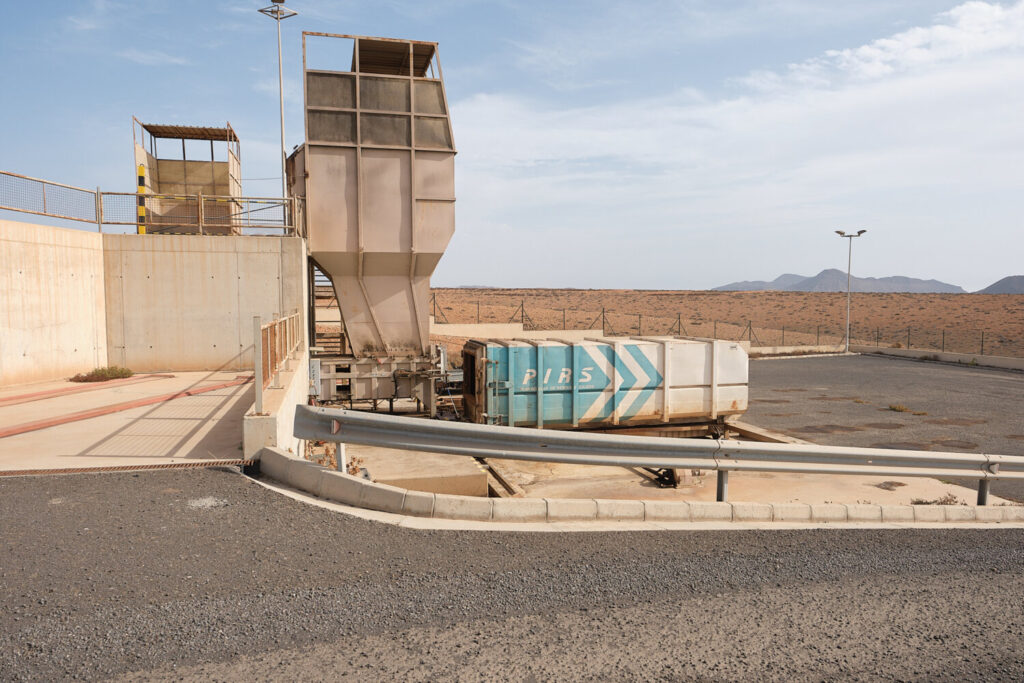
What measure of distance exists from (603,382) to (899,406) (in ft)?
35.5

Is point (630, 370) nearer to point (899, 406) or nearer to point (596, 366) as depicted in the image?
point (596, 366)

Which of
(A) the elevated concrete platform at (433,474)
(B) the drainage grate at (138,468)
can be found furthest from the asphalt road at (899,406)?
(B) the drainage grate at (138,468)

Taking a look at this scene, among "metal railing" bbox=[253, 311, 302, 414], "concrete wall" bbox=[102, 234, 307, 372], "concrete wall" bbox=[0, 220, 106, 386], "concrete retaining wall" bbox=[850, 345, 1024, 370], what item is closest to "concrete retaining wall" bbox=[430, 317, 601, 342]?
"concrete wall" bbox=[102, 234, 307, 372]

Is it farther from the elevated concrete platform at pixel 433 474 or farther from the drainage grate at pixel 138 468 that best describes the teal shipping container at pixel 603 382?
the drainage grate at pixel 138 468

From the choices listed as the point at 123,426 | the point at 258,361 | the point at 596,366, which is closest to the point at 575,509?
the point at 258,361

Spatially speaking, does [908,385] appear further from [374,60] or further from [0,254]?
[0,254]

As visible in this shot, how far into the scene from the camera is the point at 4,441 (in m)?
8.12

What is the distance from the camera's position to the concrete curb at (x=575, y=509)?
592 cm

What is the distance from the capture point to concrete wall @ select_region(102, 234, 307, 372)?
1506cm

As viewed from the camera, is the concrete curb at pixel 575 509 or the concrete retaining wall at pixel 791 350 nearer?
the concrete curb at pixel 575 509

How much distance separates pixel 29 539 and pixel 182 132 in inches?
880

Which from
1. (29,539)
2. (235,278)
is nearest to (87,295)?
(235,278)

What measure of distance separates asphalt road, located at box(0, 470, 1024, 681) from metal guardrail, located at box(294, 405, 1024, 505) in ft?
2.74

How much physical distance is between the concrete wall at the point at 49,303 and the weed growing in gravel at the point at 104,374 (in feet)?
0.93
